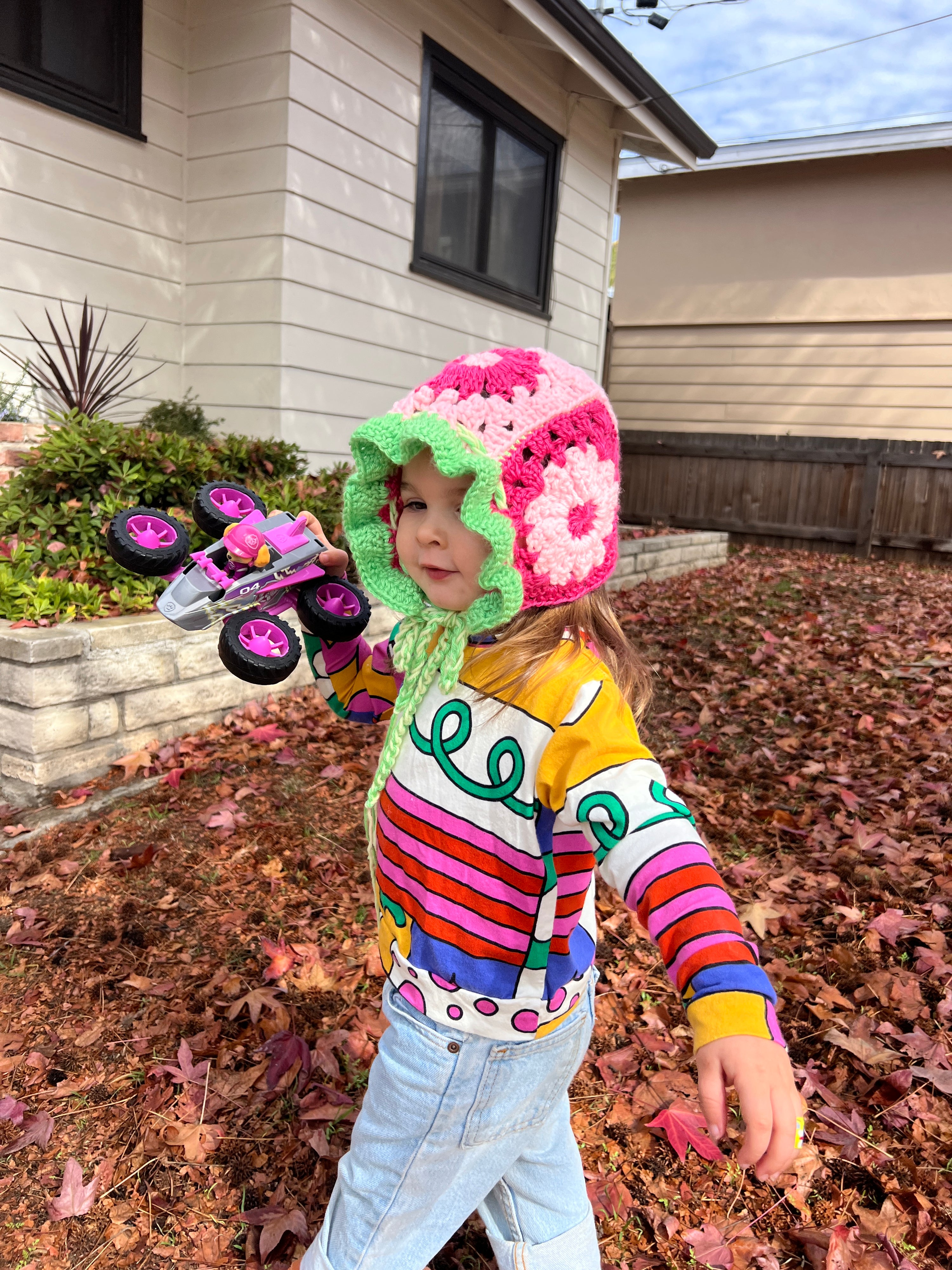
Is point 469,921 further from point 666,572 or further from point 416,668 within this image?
point 666,572

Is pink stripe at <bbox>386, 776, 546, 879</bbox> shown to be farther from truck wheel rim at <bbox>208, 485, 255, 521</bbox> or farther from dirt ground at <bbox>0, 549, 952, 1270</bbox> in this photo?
dirt ground at <bbox>0, 549, 952, 1270</bbox>

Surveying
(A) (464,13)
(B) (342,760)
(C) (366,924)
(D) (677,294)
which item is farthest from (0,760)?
(D) (677,294)

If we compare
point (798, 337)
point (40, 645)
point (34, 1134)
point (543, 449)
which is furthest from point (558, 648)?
point (798, 337)

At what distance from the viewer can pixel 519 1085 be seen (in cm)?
143

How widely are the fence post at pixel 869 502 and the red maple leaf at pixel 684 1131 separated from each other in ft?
35.4

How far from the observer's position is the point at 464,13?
7.11 metres

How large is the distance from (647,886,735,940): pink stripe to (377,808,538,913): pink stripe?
0.27 m

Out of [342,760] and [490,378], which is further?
[342,760]

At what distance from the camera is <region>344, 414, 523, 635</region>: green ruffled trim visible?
137 centimetres

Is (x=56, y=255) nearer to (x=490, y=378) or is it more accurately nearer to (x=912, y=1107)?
(x=490, y=378)

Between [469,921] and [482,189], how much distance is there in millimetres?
7911

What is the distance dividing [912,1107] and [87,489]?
425cm

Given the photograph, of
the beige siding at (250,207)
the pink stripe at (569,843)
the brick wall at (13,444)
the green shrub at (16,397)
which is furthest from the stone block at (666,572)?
the pink stripe at (569,843)

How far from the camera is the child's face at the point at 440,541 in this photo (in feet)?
4.85
